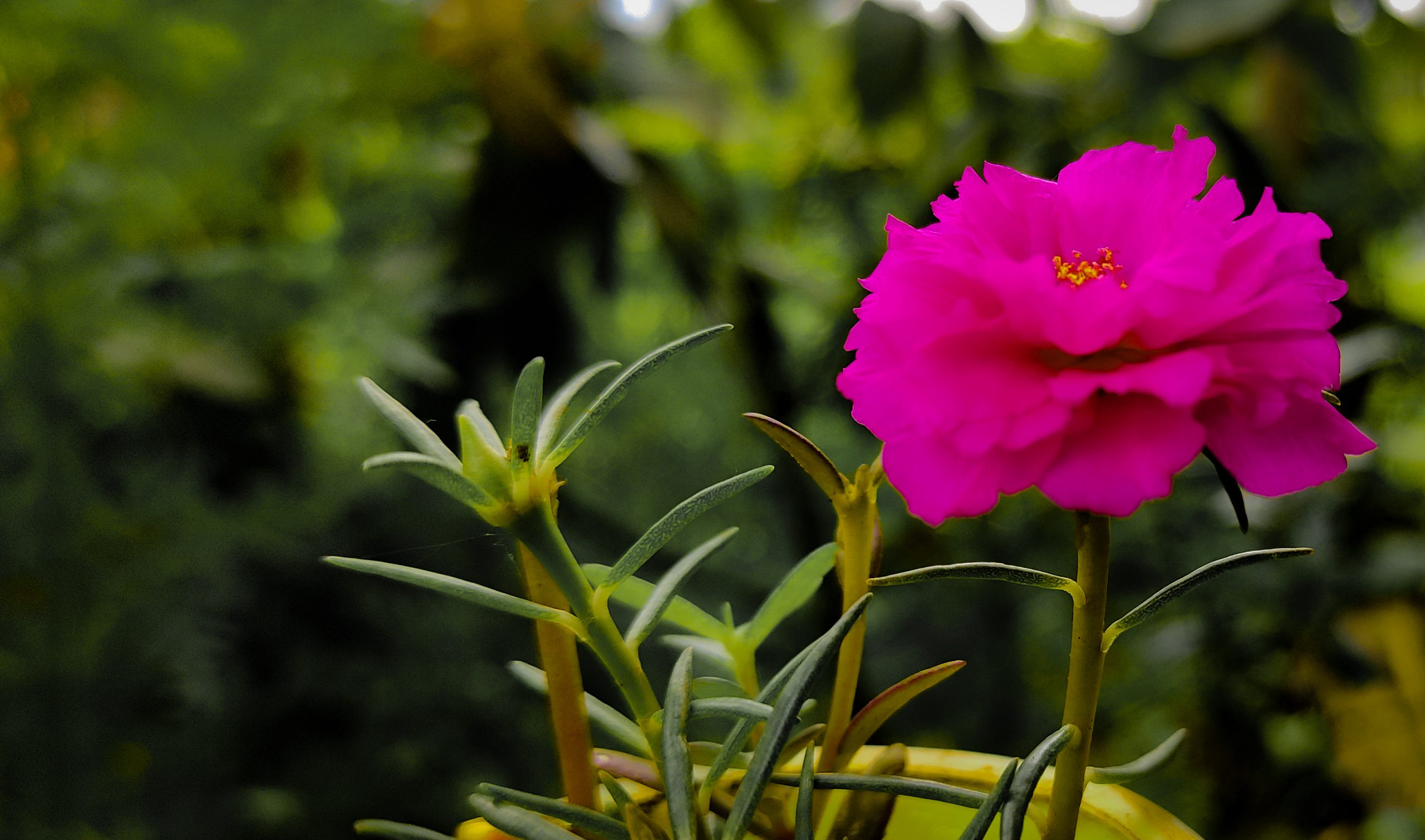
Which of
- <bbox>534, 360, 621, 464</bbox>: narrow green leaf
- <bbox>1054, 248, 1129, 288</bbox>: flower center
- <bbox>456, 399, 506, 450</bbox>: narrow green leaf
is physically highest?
<bbox>1054, 248, 1129, 288</bbox>: flower center

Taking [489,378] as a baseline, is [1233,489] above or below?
above

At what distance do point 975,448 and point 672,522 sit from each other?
0.06 meters

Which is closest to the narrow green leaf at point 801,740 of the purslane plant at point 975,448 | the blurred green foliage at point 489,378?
the purslane plant at point 975,448

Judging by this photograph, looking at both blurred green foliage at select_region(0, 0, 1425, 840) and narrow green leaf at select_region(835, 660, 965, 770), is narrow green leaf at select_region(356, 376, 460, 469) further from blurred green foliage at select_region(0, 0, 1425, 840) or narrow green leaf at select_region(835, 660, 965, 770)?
blurred green foliage at select_region(0, 0, 1425, 840)

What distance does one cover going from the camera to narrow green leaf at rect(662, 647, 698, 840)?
15 cm

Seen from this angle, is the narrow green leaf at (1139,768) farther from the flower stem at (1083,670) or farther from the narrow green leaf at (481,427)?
the narrow green leaf at (481,427)

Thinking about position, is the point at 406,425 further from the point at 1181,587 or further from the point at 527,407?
the point at 1181,587

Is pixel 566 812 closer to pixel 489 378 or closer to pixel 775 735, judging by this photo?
pixel 775 735

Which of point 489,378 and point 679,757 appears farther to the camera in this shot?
point 489,378

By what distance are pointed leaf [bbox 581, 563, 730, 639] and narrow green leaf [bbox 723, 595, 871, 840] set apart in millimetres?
36

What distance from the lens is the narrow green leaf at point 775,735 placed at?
0.15m

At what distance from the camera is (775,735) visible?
149 millimetres

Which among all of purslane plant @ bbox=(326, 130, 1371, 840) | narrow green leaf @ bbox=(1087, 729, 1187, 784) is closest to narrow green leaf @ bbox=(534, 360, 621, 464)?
purslane plant @ bbox=(326, 130, 1371, 840)

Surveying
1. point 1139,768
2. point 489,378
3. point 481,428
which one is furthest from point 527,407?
point 489,378
